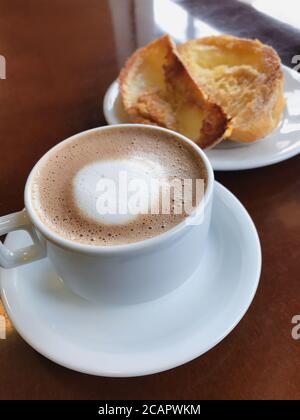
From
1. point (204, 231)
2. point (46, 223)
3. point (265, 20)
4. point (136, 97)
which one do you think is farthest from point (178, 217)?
point (265, 20)

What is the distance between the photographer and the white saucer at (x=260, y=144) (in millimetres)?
797

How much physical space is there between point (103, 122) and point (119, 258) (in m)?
0.55

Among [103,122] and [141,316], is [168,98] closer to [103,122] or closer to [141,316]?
[103,122]

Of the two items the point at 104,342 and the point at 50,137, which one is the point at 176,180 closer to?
the point at 104,342

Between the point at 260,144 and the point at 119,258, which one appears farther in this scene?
the point at 260,144

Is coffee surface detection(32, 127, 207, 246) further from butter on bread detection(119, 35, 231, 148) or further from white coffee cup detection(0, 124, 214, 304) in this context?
butter on bread detection(119, 35, 231, 148)

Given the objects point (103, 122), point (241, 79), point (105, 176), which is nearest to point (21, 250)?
point (105, 176)

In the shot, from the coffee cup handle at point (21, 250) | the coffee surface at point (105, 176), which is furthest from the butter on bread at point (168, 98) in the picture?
the coffee cup handle at point (21, 250)

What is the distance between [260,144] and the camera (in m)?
0.85

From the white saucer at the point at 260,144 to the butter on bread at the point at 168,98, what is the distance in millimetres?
37

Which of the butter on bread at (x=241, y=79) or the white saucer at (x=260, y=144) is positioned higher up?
the butter on bread at (x=241, y=79)

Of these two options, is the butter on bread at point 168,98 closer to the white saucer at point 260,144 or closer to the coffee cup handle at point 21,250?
the white saucer at point 260,144

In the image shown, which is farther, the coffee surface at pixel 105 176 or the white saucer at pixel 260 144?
the white saucer at pixel 260 144

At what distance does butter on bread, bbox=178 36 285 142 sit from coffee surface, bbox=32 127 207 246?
255 mm
